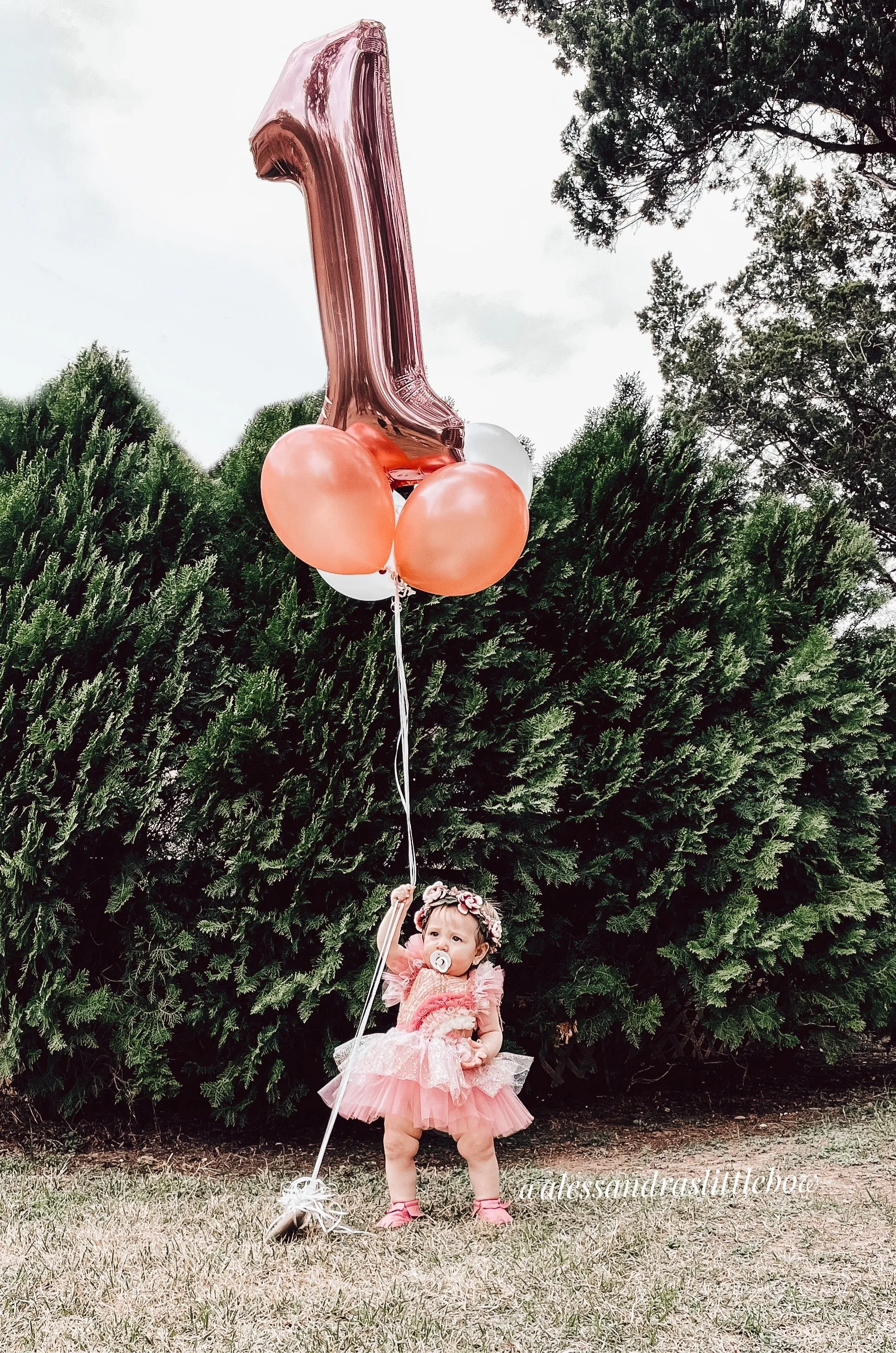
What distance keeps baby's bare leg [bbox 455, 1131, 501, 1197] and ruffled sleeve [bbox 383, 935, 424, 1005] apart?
473 mm

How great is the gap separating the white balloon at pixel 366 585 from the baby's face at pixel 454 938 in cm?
106

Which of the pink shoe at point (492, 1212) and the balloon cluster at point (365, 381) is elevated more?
the balloon cluster at point (365, 381)

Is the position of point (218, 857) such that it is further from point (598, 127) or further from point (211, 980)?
point (598, 127)

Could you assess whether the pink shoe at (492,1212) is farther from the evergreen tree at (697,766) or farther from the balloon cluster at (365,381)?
the balloon cluster at (365,381)

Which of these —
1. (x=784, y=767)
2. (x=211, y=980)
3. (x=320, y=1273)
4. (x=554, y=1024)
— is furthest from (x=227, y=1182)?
(x=784, y=767)

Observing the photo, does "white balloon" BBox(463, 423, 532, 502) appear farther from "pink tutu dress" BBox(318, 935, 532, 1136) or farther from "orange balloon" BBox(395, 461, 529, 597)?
"pink tutu dress" BBox(318, 935, 532, 1136)

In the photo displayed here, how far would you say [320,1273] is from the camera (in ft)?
8.41

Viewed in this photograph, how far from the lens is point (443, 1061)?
2.87 meters

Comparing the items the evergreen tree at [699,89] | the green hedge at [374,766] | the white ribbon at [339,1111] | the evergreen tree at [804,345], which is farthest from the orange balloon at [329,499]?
the evergreen tree at [804,345]

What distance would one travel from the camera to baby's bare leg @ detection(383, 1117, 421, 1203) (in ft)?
9.64

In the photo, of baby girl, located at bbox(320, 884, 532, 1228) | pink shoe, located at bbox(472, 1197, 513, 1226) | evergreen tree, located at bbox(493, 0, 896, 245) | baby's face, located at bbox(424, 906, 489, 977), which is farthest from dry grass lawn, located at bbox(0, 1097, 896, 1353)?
evergreen tree, located at bbox(493, 0, 896, 245)

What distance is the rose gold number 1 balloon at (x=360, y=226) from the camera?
2.77m

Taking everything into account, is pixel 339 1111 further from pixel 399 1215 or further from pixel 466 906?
pixel 466 906

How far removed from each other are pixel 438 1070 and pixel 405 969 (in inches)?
15.6
